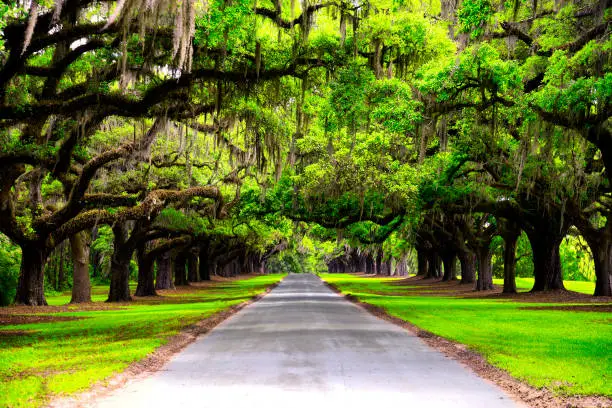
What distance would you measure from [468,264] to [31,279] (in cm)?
3746

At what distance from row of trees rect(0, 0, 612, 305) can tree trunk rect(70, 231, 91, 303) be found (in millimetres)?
136

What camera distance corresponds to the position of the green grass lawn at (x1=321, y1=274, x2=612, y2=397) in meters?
10.6

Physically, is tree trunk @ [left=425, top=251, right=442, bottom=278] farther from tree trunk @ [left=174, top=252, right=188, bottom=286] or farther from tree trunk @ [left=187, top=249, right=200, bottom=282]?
tree trunk @ [left=174, top=252, right=188, bottom=286]

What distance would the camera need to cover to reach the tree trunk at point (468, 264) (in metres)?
56.4

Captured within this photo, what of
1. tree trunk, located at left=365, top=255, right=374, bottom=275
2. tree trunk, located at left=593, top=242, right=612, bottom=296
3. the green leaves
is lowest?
tree trunk, located at left=365, top=255, right=374, bottom=275

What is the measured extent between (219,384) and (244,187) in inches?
1148

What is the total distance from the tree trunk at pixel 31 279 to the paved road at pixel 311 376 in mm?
14892

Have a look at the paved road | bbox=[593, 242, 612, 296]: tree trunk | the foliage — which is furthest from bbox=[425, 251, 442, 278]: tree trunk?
the paved road

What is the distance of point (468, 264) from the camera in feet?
190

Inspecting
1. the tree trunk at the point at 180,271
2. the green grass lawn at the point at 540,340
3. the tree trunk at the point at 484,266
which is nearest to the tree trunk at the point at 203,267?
the tree trunk at the point at 180,271

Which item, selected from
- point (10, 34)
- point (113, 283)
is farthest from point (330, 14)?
point (113, 283)

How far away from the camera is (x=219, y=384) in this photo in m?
10.1

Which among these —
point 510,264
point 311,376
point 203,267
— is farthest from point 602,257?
point 203,267

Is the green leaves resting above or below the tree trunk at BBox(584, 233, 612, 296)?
above
